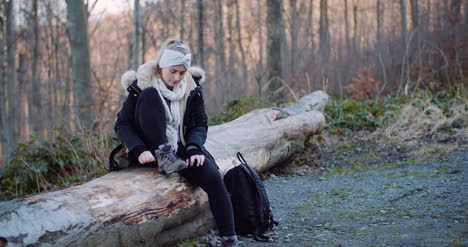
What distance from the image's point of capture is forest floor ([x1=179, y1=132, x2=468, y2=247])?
130 inches

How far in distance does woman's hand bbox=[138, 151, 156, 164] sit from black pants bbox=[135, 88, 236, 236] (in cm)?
12

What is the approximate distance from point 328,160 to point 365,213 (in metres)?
2.96

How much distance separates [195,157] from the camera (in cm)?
333

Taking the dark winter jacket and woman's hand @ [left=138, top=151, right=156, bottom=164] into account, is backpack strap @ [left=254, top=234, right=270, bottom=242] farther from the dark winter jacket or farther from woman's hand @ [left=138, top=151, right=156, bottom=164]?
woman's hand @ [left=138, top=151, right=156, bottom=164]

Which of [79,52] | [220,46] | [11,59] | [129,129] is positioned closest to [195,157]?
[129,129]

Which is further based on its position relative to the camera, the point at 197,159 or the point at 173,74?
the point at 173,74

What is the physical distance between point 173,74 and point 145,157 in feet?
2.37

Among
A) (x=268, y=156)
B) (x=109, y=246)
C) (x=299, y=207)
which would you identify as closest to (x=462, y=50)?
(x=268, y=156)

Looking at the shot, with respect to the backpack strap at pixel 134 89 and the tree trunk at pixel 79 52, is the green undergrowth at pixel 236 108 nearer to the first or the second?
the tree trunk at pixel 79 52

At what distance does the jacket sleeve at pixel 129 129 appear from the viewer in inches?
130

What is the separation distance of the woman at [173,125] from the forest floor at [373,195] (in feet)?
1.63

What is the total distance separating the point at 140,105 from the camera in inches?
132

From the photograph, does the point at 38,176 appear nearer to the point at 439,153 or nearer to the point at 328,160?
the point at 328,160

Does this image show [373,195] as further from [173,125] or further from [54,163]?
[54,163]
